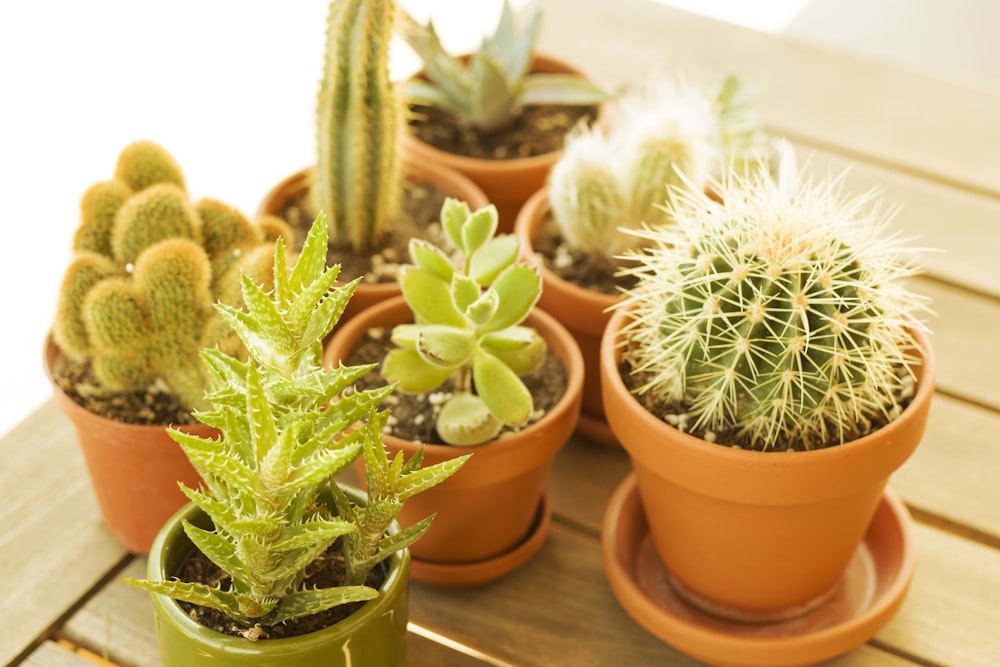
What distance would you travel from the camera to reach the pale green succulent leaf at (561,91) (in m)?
1.48

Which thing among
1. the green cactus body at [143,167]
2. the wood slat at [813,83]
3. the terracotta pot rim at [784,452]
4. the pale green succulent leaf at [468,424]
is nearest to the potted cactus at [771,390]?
the terracotta pot rim at [784,452]

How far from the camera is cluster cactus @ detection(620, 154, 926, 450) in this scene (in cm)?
90

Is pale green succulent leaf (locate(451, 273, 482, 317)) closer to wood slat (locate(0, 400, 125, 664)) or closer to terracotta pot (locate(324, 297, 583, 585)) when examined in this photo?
terracotta pot (locate(324, 297, 583, 585))

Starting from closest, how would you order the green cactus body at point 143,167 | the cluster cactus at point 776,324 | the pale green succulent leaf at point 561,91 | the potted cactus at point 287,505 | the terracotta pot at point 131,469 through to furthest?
the potted cactus at point 287,505, the cluster cactus at point 776,324, the terracotta pot at point 131,469, the green cactus body at point 143,167, the pale green succulent leaf at point 561,91

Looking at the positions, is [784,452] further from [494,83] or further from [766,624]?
[494,83]

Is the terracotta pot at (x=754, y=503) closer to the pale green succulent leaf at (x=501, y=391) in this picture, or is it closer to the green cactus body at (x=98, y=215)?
the pale green succulent leaf at (x=501, y=391)

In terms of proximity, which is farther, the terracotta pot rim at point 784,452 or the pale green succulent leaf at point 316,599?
the terracotta pot rim at point 784,452

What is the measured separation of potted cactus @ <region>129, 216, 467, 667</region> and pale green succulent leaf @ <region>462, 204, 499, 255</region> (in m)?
0.20

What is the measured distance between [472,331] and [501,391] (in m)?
0.06

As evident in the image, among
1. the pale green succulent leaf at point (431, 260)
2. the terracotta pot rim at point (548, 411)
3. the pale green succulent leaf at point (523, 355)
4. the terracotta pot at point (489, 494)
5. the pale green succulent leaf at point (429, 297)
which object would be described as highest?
the pale green succulent leaf at point (431, 260)

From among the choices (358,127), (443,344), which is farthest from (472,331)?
(358,127)

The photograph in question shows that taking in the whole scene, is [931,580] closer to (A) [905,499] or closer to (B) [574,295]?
(A) [905,499]

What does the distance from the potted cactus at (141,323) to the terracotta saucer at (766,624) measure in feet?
1.29

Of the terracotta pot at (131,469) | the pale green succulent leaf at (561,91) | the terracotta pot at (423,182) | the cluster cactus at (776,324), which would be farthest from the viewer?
the pale green succulent leaf at (561,91)
